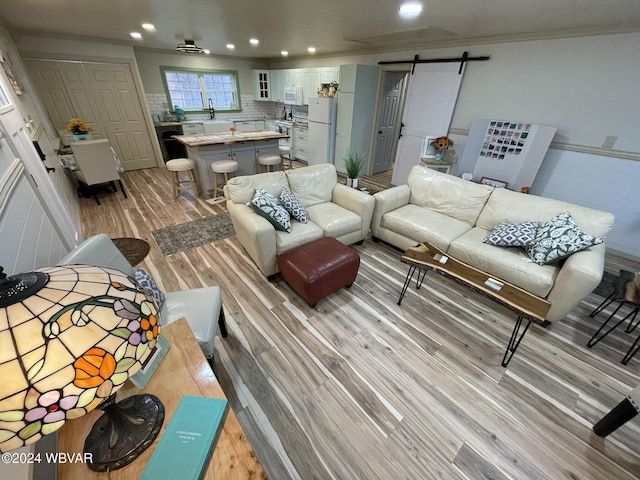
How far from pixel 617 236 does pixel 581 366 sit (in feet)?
7.80

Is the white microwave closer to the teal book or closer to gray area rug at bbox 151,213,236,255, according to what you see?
gray area rug at bbox 151,213,236,255

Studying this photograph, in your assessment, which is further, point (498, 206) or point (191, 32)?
point (191, 32)

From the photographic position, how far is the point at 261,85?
22.6 ft

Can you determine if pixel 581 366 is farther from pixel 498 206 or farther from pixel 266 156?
pixel 266 156

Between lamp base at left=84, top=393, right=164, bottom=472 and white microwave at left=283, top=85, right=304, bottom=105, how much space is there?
6.57m

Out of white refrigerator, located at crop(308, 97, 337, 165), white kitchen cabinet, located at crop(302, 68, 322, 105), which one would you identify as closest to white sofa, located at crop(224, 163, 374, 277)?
white refrigerator, located at crop(308, 97, 337, 165)

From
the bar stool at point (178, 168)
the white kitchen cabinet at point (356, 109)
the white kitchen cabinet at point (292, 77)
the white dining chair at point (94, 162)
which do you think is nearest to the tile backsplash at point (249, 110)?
the white kitchen cabinet at point (292, 77)

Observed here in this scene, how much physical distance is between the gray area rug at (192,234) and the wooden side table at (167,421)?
2.16 meters

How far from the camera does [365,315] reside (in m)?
2.12

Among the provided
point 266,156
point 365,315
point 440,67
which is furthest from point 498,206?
point 266,156

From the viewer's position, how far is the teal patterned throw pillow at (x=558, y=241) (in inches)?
74.9

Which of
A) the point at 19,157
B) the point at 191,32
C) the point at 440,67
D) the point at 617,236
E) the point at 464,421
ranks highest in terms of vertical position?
the point at 191,32

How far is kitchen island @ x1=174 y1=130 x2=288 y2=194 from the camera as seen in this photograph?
3.93m

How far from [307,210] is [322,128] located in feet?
10.6
